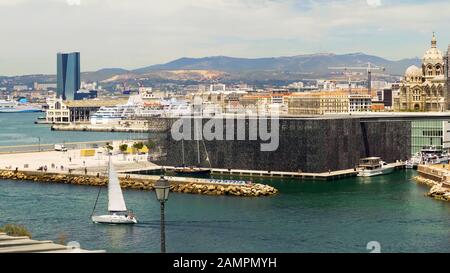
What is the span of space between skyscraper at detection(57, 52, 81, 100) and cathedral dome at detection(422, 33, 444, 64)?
91190 millimetres

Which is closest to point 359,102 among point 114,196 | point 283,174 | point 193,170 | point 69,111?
point 69,111

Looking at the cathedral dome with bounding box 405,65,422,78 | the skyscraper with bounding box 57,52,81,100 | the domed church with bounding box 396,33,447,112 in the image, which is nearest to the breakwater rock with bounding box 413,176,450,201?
the domed church with bounding box 396,33,447,112

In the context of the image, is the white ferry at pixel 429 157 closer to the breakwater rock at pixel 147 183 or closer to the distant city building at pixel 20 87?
the breakwater rock at pixel 147 183

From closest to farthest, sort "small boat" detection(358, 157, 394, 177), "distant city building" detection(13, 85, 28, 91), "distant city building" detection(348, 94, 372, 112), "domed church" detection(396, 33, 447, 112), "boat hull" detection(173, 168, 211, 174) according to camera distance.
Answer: "small boat" detection(358, 157, 394, 177) → "boat hull" detection(173, 168, 211, 174) → "domed church" detection(396, 33, 447, 112) → "distant city building" detection(348, 94, 372, 112) → "distant city building" detection(13, 85, 28, 91)

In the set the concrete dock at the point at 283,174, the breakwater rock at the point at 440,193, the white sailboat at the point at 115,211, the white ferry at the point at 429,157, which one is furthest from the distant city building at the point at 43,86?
the white sailboat at the point at 115,211

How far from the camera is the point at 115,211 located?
18797 mm

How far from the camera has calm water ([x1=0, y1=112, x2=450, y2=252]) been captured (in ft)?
50.0

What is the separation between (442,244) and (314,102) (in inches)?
1721

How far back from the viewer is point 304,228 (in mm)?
16969

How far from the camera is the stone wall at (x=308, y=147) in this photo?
27328mm

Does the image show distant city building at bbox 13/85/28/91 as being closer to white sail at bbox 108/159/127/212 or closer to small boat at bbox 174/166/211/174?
small boat at bbox 174/166/211/174

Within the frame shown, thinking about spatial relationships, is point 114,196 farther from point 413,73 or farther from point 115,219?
point 413,73
